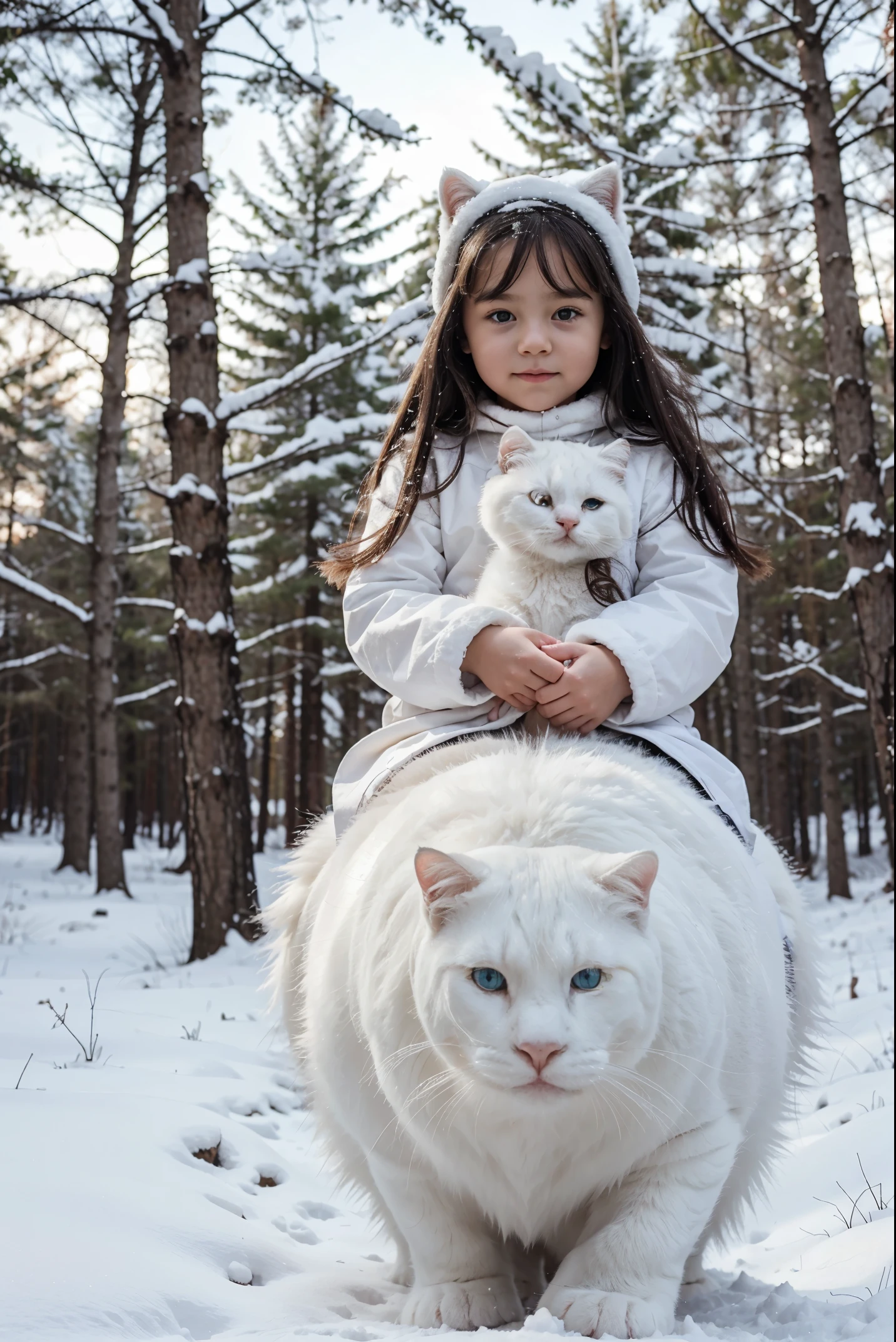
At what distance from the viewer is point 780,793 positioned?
22344mm

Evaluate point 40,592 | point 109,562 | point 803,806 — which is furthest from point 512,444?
point 803,806

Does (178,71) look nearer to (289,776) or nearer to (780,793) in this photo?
(289,776)

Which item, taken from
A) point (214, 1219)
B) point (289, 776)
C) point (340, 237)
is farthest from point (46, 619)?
point (214, 1219)

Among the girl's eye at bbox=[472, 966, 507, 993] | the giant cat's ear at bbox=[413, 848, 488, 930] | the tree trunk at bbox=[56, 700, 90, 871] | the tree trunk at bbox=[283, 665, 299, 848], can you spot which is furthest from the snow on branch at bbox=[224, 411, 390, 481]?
the tree trunk at bbox=[283, 665, 299, 848]

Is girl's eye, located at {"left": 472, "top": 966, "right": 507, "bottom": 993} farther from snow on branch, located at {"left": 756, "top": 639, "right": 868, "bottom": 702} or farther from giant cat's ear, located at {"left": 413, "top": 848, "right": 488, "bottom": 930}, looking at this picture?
snow on branch, located at {"left": 756, "top": 639, "right": 868, "bottom": 702}

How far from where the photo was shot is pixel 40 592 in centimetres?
1017

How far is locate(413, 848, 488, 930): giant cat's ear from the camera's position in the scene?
1.75 metres

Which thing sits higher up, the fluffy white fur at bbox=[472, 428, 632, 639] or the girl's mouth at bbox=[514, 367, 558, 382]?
the girl's mouth at bbox=[514, 367, 558, 382]

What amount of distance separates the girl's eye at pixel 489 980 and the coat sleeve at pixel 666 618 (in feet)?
3.09

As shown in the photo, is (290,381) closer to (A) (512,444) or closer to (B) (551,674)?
(A) (512,444)

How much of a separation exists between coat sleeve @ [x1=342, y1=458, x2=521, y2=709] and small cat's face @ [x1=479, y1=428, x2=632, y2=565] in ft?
0.85

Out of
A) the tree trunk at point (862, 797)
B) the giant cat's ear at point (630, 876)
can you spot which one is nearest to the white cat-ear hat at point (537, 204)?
the giant cat's ear at point (630, 876)

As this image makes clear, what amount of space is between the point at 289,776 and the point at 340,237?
A: 11711 millimetres

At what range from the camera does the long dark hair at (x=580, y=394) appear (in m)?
2.99
